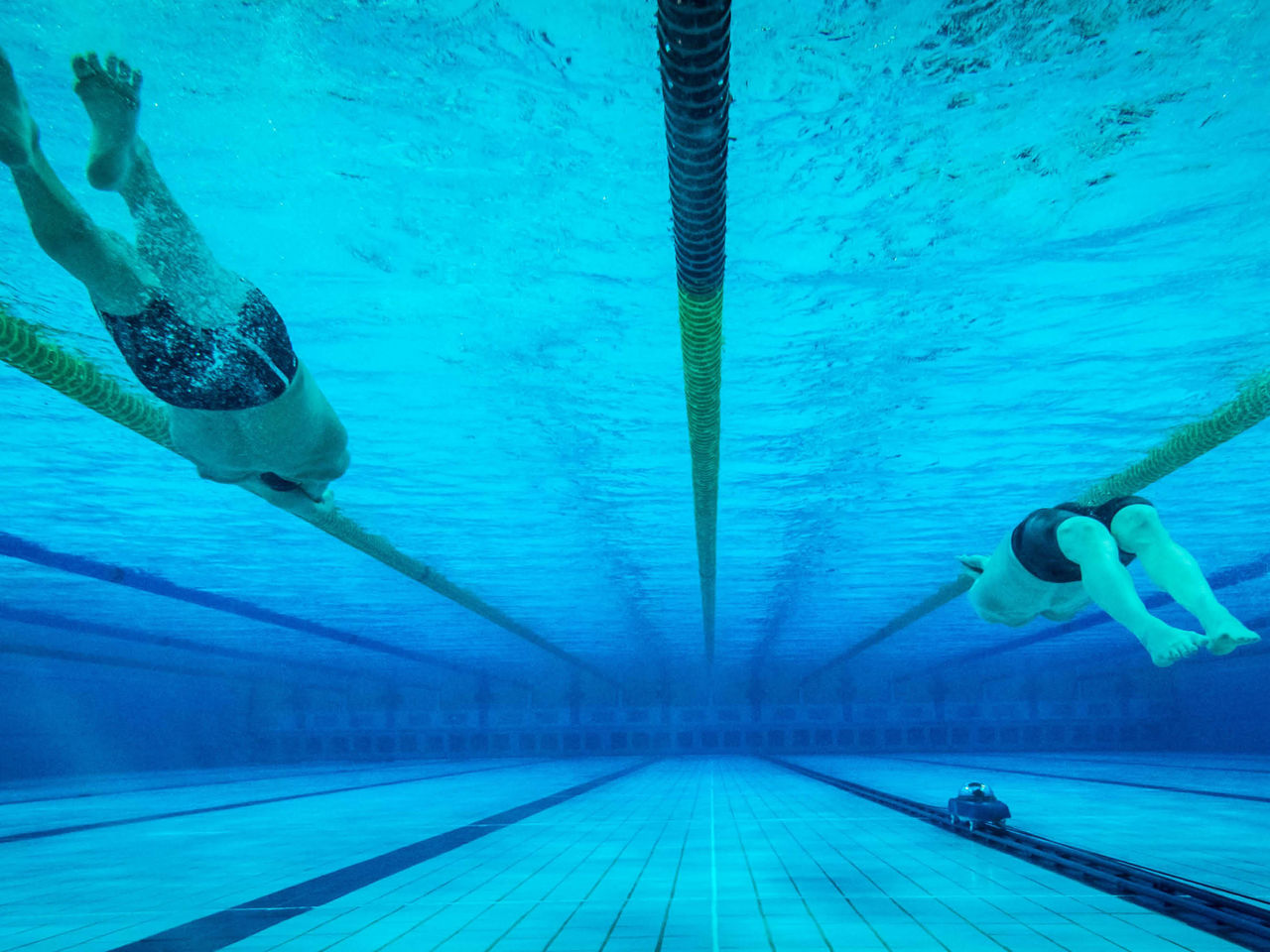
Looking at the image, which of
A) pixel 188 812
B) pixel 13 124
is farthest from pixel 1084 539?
pixel 188 812

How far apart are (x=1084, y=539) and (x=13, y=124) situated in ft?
10.9

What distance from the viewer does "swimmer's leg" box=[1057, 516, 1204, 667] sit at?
282 cm

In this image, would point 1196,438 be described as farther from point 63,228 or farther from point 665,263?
point 63,228

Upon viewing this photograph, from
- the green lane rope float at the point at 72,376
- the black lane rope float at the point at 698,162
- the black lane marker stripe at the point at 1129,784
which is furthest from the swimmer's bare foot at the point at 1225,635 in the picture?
the black lane marker stripe at the point at 1129,784

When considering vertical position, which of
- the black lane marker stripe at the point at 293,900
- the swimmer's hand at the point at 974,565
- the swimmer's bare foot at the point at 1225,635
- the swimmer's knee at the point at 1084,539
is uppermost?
the swimmer's hand at the point at 974,565

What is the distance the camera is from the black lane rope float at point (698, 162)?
225 cm

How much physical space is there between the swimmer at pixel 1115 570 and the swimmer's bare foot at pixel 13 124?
320cm

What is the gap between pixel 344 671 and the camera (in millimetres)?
23203

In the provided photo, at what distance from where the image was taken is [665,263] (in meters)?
4.28

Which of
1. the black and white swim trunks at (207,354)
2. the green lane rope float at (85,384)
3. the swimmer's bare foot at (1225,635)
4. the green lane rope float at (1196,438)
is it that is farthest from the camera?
the green lane rope float at (1196,438)

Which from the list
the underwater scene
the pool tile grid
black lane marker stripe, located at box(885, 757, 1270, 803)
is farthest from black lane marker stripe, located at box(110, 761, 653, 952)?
black lane marker stripe, located at box(885, 757, 1270, 803)

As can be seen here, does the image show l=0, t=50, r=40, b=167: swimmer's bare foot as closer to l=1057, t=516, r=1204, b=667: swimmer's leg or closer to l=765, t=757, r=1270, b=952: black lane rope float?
l=1057, t=516, r=1204, b=667: swimmer's leg

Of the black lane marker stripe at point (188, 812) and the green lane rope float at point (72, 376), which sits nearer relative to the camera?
the green lane rope float at point (72, 376)

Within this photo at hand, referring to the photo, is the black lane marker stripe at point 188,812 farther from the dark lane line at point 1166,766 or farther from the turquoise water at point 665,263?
the dark lane line at point 1166,766
